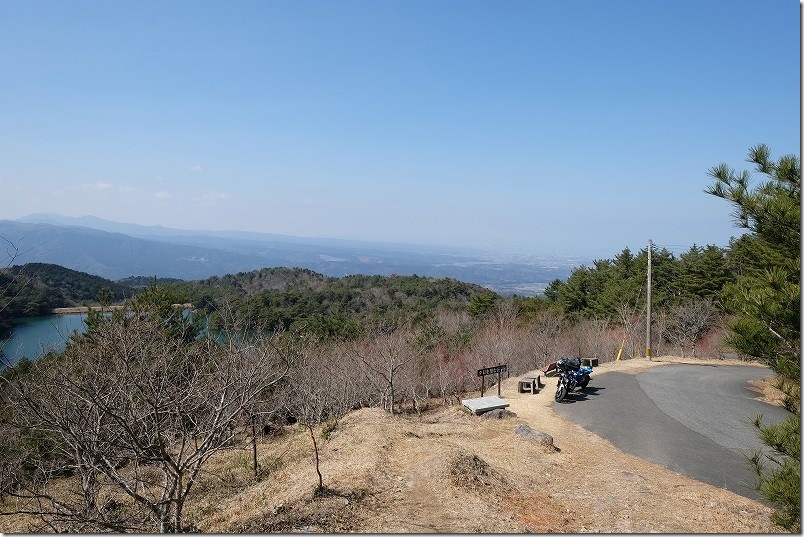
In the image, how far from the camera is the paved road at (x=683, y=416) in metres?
9.40

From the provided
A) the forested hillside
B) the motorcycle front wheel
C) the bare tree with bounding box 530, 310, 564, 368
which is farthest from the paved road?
the forested hillside

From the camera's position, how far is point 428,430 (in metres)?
11.6

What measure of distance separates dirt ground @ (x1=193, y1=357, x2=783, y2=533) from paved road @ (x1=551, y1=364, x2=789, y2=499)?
620 mm

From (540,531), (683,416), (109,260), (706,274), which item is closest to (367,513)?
(540,531)

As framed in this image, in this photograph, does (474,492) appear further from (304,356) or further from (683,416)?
(304,356)

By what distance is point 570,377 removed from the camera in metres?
14.2

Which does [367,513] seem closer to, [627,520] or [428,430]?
[627,520]

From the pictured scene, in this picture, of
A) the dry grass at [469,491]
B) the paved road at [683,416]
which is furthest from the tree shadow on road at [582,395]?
the dry grass at [469,491]

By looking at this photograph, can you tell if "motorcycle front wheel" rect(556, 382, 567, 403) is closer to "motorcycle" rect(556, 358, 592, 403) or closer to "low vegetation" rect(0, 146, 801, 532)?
"motorcycle" rect(556, 358, 592, 403)

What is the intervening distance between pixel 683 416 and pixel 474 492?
8106 mm

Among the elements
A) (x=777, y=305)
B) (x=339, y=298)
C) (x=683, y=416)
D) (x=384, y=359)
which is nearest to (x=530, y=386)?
(x=683, y=416)

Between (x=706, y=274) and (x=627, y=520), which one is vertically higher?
(x=706, y=274)

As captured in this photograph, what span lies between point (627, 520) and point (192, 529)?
6317 mm

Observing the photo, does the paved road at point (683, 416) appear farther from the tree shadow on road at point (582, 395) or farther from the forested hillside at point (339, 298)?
the forested hillside at point (339, 298)
